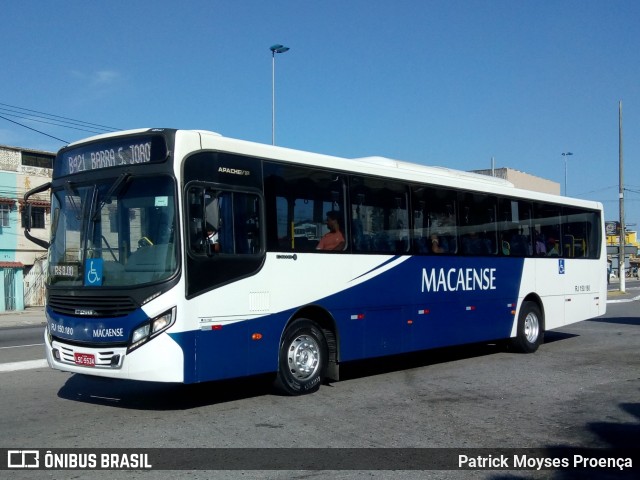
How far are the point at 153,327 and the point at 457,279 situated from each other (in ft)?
22.1

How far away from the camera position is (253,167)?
9.45m

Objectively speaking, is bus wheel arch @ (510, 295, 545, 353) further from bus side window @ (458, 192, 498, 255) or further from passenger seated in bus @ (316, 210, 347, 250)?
passenger seated in bus @ (316, 210, 347, 250)

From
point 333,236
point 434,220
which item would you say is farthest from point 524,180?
point 333,236

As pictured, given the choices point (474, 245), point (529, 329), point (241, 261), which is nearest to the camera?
point (241, 261)

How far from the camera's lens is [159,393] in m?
10.3

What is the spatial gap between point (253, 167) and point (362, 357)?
11.6ft

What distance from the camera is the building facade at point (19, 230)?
128ft

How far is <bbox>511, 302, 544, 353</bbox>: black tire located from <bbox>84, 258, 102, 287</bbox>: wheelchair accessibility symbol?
30.8 feet

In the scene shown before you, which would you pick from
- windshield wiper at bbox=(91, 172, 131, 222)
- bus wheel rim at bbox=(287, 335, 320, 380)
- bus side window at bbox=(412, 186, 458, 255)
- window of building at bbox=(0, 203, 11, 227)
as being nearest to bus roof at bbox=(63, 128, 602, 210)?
bus side window at bbox=(412, 186, 458, 255)

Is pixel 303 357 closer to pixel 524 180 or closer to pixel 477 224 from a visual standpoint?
pixel 477 224

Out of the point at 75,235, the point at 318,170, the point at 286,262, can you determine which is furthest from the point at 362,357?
the point at 75,235

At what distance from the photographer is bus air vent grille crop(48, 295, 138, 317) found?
27.1ft

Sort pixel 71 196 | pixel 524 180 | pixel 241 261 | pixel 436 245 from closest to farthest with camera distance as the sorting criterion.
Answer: pixel 241 261, pixel 71 196, pixel 436 245, pixel 524 180

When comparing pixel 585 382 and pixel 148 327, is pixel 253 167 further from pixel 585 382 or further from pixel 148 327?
pixel 585 382
